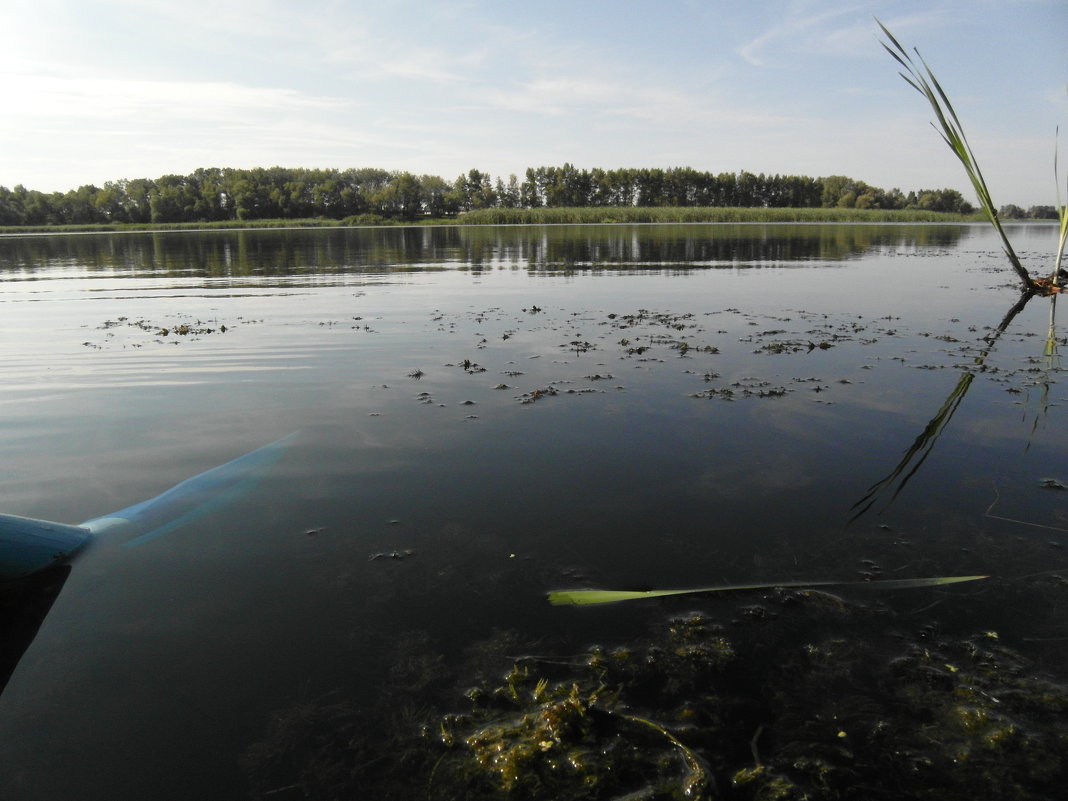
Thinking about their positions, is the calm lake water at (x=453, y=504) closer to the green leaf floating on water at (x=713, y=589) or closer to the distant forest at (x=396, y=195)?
the green leaf floating on water at (x=713, y=589)

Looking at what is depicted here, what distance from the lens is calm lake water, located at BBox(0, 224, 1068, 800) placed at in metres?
3.62

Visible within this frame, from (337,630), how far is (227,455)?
3.96m

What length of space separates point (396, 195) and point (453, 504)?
529ft

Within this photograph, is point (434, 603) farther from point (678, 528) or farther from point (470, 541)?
point (678, 528)

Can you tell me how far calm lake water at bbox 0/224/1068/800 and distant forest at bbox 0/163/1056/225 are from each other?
462 ft

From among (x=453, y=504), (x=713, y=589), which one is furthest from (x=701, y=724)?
(x=453, y=504)

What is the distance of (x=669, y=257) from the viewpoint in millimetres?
35312

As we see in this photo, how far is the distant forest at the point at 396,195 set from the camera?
5507 inches

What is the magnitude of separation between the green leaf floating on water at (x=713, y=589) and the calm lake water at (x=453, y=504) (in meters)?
0.08

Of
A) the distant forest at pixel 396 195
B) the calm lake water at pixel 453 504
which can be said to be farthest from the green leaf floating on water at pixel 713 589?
the distant forest at pixel 396 195

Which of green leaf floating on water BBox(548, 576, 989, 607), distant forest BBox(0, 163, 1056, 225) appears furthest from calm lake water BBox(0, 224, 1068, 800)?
distant forest BBox(0, 163, 1056, 225)

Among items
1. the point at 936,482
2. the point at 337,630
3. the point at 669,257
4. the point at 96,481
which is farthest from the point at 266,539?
the point at 669,257

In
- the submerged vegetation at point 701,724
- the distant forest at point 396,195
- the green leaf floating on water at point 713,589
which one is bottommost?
the submerged vegetation at point 701,724

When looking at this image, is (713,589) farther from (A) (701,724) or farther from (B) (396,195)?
(B) (396,195)
